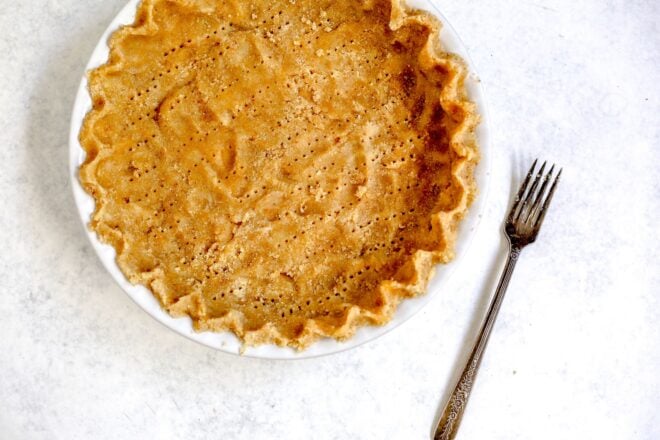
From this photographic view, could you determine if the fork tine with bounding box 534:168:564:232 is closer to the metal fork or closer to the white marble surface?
the metal fork

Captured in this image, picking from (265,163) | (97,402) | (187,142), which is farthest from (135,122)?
(97,402)

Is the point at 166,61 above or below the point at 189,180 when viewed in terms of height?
above

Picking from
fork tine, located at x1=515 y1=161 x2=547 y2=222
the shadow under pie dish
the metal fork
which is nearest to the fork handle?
the metal fork

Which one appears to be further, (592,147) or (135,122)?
(592,147)

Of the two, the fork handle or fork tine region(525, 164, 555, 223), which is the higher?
fork tine region(525, 164, 555, 223)

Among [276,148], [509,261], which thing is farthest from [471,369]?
[276,148]

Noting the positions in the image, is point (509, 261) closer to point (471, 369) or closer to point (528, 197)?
point (528, 197)

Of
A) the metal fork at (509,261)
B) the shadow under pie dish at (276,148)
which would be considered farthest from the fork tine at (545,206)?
the shadow under pie dish at (276,148)

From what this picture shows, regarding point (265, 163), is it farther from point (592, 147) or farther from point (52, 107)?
point (592, 147)
